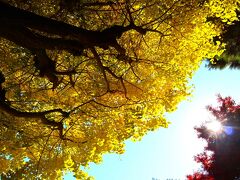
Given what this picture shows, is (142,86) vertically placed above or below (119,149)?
above

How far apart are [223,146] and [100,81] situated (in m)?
7.42

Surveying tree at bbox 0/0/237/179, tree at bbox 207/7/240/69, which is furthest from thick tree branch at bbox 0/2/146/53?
tree at bbox 207/7/240/69

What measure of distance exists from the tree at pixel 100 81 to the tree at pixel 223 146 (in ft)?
17.5

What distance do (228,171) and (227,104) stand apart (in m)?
2.90

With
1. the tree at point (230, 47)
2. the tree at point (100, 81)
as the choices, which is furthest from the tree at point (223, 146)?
the tree at point (100, 81)

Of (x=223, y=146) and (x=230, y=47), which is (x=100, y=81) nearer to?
(x=230, y=47)

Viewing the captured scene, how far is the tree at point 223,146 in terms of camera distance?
14055 mm

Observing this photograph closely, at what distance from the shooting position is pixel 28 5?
815 centimetres

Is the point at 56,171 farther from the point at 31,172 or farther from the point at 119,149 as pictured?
the point at 119,149

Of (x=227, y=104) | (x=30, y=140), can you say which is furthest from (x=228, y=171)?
(x=30, y=140)

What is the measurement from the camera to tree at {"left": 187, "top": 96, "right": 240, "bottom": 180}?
14055 mm

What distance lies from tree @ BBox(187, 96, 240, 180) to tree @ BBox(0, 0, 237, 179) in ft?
17.5

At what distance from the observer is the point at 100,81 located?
923cm

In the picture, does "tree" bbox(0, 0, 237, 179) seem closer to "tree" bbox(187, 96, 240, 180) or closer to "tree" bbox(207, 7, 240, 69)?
"tree" bbox(207, 7, 240, 69)
